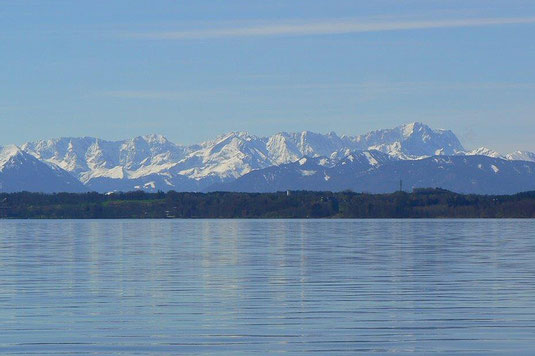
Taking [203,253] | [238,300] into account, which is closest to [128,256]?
[203,253]

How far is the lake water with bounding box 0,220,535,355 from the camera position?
28422 mm

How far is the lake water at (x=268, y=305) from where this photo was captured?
28422 mm

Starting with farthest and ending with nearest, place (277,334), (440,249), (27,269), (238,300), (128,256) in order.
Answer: (440,249)
(128,256)
(27,269)
(238,300)
(277,334)

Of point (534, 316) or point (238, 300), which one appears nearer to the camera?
point (534, 316)

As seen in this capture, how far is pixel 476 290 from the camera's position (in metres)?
42.6

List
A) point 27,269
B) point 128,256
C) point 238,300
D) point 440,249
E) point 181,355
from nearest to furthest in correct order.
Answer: point 181,355 → point 238,300 → point 27,269 → point 128,256 → point 440,249

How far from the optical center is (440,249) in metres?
77.4

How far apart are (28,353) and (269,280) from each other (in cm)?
2189

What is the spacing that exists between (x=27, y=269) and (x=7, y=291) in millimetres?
13060

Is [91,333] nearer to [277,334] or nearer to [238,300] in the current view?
[277,334]

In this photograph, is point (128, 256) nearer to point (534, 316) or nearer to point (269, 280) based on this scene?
point (269, 280)

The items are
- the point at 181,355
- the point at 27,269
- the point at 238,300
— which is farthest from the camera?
the point at 27,269

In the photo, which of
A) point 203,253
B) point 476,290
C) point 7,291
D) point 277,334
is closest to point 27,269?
point 7,291

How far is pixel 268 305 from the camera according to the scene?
3738cm
